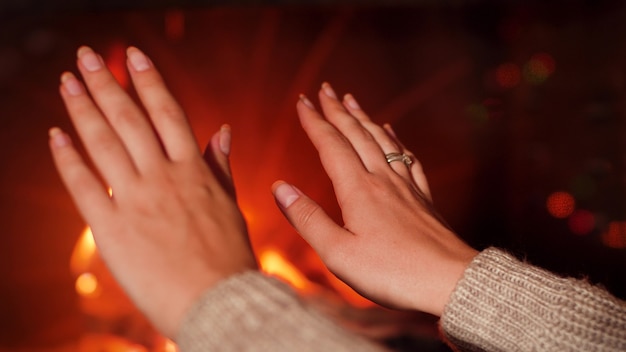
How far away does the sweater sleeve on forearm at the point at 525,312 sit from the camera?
0.48m

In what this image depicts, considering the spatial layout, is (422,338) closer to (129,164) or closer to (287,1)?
(287,1)

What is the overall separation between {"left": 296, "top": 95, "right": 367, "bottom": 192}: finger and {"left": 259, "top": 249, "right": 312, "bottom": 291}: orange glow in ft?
1.76

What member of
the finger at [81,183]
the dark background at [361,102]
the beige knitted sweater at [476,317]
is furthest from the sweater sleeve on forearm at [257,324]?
the dark background at [361,102]

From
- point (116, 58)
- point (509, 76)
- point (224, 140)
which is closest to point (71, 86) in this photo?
point (224, 140)

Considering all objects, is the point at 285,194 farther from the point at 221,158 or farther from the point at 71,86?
the point at 71,86

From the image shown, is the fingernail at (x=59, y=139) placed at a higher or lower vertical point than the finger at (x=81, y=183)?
higher

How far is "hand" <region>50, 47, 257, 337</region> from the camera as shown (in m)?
0.40

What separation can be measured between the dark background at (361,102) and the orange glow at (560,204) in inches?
0.7

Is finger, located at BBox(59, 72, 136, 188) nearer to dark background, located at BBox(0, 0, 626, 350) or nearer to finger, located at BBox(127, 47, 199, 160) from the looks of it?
finger, located at BBox(127, 47, 199, 160)

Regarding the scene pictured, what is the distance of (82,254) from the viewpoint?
3.71 feet

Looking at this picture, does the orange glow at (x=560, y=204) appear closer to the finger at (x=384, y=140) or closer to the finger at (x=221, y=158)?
the finger at (x=384, y=140)

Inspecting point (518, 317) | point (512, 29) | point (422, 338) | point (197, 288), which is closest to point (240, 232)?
point (197, 288)

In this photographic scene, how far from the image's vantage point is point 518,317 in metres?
0.52

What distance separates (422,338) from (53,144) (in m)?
0.93
